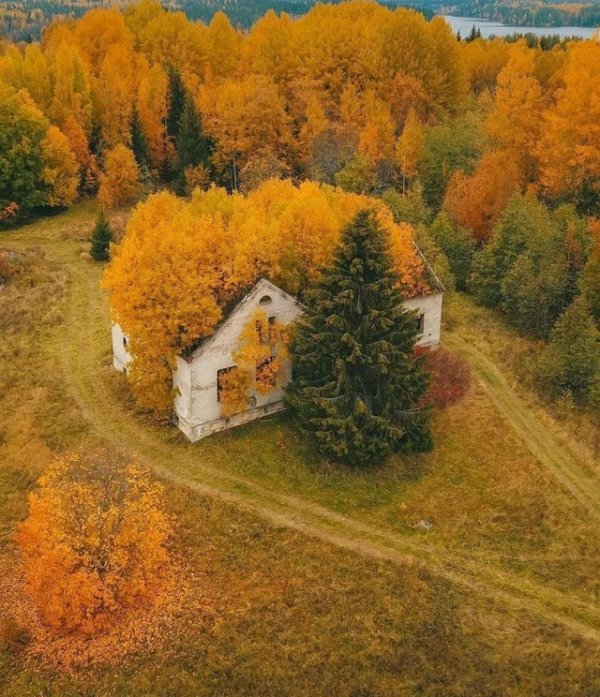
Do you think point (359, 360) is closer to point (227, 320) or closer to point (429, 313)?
point (227, 320)

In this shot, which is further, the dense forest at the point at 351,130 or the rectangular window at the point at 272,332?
the dense forest at the point at 351,130

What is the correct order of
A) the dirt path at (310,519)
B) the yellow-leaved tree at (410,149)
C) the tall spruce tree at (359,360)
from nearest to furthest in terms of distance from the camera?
1. the dirt path at (310,519)
2. the tall spruce tree at (359,360)
3. the yellow-leaved tree at (410,149)

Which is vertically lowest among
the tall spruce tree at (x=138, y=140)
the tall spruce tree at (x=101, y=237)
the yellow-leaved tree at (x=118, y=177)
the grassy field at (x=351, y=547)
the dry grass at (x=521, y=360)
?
the grassy field at (x=351, y=547)

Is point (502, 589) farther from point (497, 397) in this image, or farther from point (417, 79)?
point (417, 79)

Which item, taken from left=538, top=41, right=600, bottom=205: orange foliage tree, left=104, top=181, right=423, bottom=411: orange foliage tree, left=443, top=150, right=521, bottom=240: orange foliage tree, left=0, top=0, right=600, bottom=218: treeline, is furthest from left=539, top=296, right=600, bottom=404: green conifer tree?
left=0, top=0, right=600, bottom=218: treeline

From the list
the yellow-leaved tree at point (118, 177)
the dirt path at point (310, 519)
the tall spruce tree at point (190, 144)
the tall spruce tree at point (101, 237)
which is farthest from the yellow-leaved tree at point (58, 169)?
the dirt path at point (310, 519)

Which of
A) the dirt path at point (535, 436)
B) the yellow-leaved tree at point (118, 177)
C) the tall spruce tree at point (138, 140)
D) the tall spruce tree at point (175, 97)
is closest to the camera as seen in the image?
the dirt path at point (535, 436)

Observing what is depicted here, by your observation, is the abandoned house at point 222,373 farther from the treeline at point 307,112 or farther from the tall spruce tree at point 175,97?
the tall spruce tree at point 175,97

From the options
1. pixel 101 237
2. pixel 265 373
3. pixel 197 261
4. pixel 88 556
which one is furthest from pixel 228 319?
pixel 101 237
